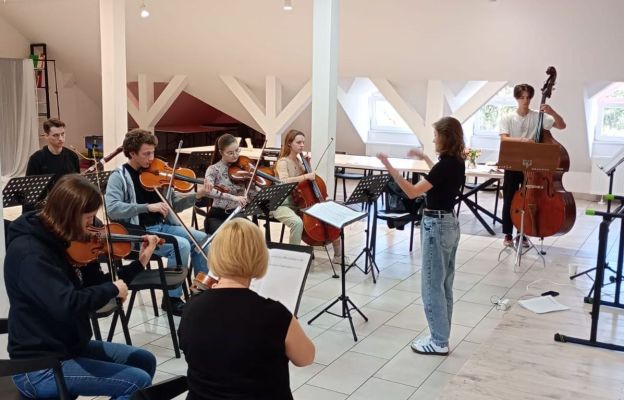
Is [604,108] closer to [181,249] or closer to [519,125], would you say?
[519,125]

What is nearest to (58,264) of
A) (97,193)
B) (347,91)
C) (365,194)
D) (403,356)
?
(97,193)

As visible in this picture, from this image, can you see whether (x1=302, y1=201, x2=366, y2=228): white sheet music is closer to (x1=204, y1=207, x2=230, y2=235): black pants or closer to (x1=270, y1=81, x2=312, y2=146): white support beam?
(x1=204, y1=207, x2=230, y2=235): black pants

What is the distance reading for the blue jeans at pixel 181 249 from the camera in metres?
4.67

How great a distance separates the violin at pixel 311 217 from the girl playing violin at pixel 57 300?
121 inches

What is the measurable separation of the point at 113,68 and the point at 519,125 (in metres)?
4.30

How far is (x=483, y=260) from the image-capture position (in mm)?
6500

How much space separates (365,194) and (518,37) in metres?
3.59

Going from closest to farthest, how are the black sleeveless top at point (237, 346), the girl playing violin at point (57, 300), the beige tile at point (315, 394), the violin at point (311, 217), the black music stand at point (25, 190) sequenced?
the black sleeveless top at point (237, 346), the girl playing violin at point (57, 300), the beige tile at point (315, 394), the black music stand at point (25, 190), the violin at point (311, 217)

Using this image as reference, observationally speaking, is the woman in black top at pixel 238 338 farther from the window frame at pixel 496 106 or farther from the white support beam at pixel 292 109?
the window frame at pixel 496 106

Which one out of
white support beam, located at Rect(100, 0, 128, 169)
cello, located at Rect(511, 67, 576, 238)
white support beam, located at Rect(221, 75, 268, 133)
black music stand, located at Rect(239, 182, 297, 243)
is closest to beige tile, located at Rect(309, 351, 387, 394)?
black music stand, located at Rect(239, 182, 297, 243)

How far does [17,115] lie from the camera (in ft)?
34.4

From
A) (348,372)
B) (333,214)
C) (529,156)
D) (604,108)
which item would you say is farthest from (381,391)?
(604,108)

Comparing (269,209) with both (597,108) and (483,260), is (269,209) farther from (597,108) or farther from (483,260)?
(597,108)

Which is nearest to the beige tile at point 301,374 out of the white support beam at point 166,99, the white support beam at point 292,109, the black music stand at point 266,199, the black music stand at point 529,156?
the black music stand at point 266,199
